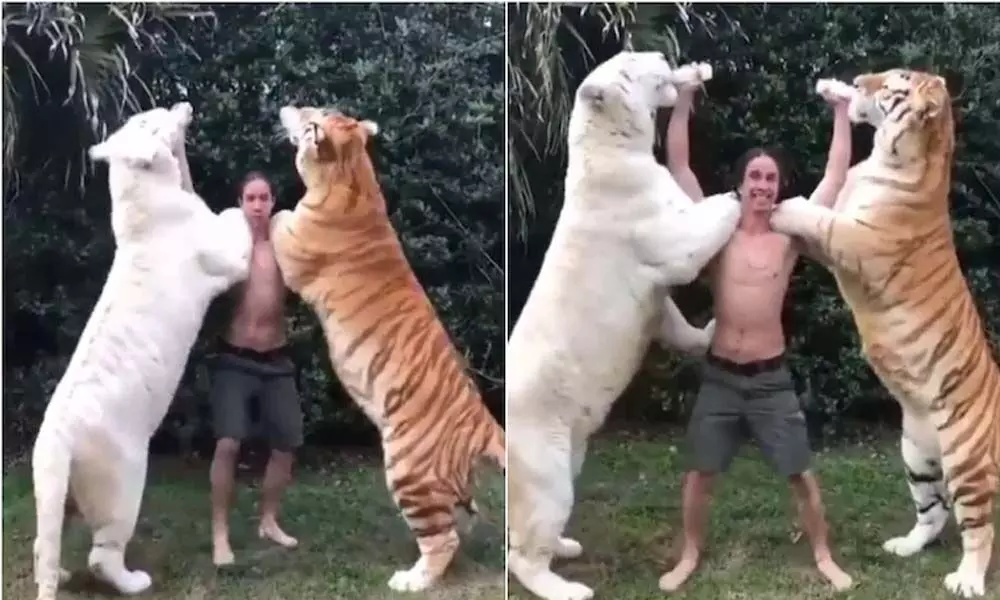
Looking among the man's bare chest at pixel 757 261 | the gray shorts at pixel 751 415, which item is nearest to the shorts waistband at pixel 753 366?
the gray shorts at pixel 751 415

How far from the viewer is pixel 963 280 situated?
2.65m

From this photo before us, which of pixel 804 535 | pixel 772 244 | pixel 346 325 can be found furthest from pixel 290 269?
pixel 804 535

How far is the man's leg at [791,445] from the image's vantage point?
2643mm

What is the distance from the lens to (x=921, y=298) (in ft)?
8.62

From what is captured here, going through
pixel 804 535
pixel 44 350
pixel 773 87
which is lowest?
pixel 804 535

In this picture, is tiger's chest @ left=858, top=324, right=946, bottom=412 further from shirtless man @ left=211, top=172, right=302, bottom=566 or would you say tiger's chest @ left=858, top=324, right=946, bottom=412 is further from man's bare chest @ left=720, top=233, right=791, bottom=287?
shirtless man @ left=211, top=172, right=302, bottom=566

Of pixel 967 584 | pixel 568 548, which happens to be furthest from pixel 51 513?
pixel 967 584

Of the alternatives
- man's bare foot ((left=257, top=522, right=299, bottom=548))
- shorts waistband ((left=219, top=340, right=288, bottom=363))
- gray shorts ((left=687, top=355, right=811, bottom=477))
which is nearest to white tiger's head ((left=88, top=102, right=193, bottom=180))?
shorts waistband ((left=219, top=340, right=288, bottom=363))

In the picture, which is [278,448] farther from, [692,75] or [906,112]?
[906,112]

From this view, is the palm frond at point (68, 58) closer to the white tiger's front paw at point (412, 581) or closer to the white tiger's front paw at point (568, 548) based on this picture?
the white tiger's front paw at point (412, 581)

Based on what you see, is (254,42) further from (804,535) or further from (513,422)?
(804,535)

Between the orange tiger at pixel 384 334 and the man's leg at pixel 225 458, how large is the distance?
0.60 ft

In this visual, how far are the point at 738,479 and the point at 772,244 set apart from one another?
1.36 ft

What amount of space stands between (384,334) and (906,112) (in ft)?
3.22
